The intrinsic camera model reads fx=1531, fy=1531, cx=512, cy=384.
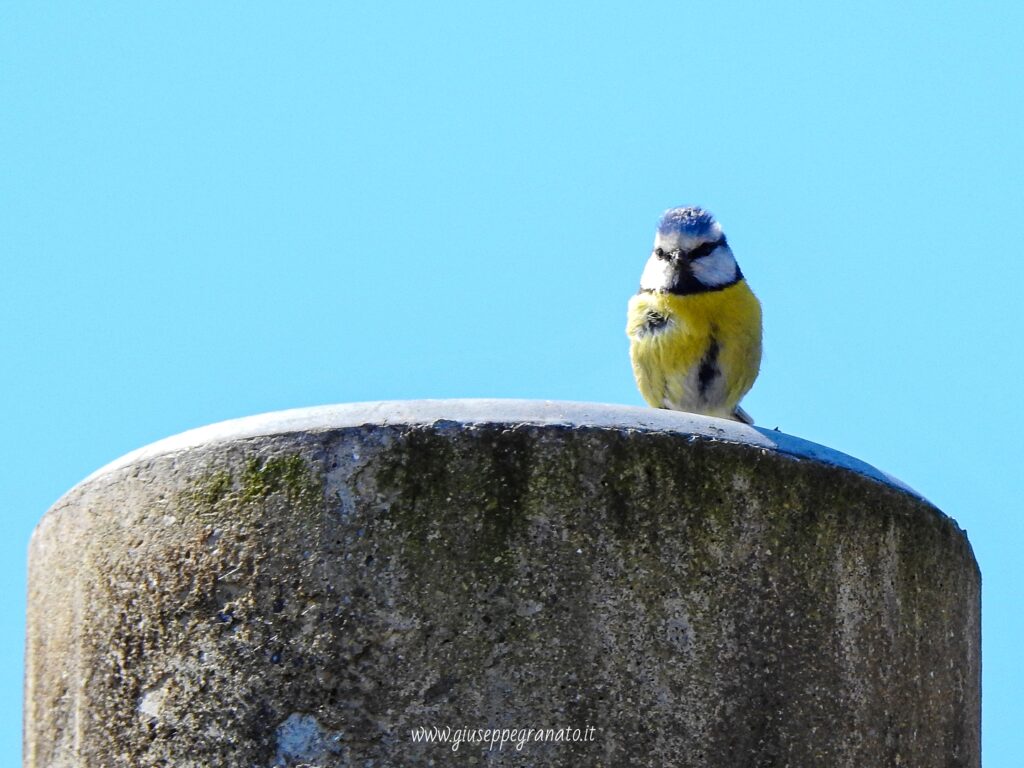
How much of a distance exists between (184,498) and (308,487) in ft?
1.00

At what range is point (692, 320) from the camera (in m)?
6.75

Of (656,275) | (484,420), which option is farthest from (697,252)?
(484,420)

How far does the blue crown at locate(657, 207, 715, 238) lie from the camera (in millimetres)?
6777

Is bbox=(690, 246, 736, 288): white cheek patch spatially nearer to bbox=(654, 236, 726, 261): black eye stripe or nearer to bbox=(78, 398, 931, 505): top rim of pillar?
bbox=(654, 236, 726, 261): black eye stripe

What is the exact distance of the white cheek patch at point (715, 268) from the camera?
6.80m

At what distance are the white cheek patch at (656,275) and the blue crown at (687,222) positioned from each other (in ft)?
0.47

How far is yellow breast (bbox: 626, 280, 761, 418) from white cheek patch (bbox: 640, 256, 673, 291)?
4cm

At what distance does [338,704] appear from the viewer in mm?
3080

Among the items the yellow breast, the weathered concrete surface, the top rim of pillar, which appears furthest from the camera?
the yellow breast

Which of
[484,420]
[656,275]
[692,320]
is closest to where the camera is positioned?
[484,420]

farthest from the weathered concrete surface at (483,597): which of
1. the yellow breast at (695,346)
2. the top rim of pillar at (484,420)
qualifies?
the yellow breast at (695,346)

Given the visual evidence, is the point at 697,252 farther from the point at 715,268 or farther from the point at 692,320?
the point at 692,320

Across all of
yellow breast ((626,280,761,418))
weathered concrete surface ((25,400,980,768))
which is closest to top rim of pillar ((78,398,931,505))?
weathered concrete surface ((25,400,980,768))

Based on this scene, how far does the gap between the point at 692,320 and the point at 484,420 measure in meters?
3.65
